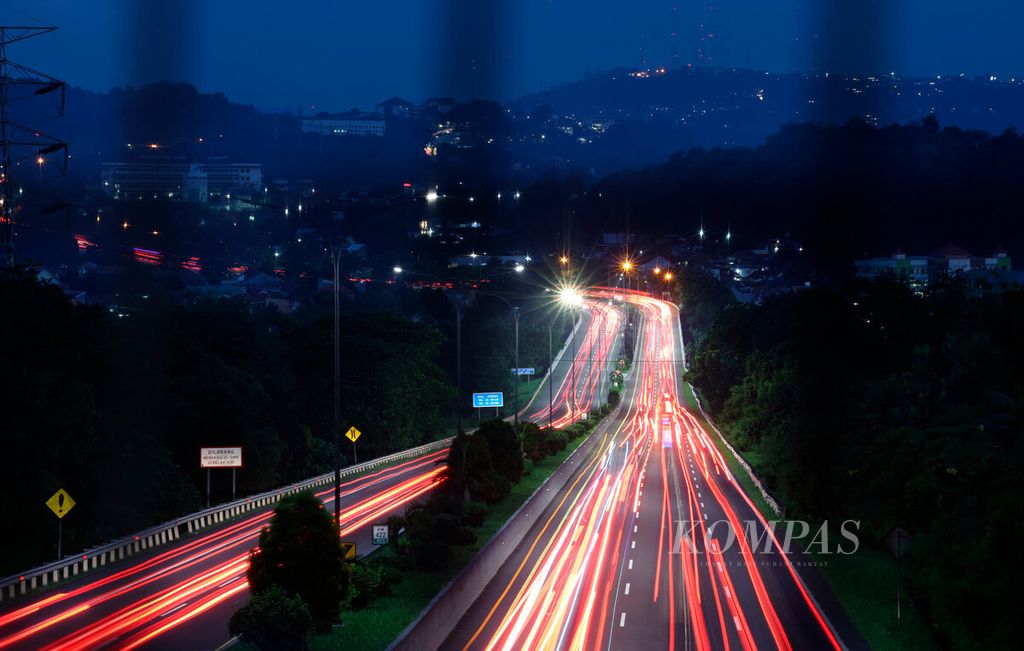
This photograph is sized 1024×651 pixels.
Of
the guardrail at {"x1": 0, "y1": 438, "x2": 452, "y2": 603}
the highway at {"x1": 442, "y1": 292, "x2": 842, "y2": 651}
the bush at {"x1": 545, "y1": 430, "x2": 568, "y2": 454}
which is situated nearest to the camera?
the highway at {"x1": 442, "y1": 292, "x2": 842, "y2": 651}

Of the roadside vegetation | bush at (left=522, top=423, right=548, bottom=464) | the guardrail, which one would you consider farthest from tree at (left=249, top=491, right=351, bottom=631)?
bush at (left=522, top=423, right=548, bottom=464)

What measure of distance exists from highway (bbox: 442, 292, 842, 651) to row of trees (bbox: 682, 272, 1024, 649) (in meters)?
1.98

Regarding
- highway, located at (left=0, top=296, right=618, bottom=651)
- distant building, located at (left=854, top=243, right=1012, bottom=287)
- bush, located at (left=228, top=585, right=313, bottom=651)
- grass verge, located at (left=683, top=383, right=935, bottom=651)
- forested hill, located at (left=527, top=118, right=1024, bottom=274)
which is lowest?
grass verge, located at (left=683, top=383, right=935, bottom=651)

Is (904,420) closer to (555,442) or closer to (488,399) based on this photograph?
(555,442)

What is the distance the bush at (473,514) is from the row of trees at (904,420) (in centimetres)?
791

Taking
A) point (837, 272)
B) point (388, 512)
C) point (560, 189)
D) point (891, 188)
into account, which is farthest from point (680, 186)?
point (388, 512)

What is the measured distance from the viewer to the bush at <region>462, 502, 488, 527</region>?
26.2m

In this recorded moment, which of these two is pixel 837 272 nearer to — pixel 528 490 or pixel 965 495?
pixel 528 490

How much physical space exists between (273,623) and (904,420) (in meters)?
21.4

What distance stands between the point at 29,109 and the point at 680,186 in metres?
83.2

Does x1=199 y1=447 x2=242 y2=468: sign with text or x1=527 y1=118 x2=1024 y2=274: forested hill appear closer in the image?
x1=199 y1=447 x2=242 y2=468: sign with text

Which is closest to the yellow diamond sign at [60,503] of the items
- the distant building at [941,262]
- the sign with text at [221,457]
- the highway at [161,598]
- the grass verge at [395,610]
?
the highway at [161,598]

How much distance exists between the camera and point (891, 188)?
106 metres

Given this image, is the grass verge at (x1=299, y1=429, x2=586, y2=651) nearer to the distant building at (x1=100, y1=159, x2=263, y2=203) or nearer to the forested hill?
the forested hill
